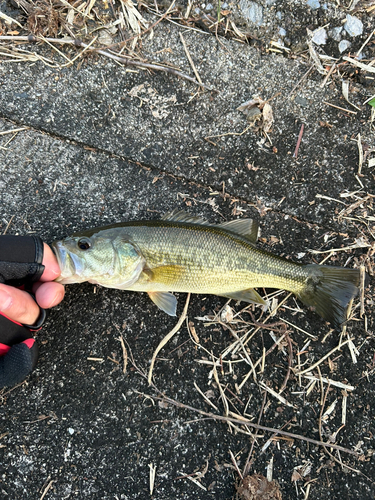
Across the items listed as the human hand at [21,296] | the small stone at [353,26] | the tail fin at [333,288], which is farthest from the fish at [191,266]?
the small stone at [353,26]

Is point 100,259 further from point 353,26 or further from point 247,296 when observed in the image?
point 353,26

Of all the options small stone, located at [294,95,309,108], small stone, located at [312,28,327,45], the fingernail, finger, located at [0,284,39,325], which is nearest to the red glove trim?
finger, located at [0,284,39,325]

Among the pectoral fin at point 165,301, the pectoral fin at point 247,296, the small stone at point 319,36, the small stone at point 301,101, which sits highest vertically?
the small stone at point 319,36

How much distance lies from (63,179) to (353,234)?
3.24 metres

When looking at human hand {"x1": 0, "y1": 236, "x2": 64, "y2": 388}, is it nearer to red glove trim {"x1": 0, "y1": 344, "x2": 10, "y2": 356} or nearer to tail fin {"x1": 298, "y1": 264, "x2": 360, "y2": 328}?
red glove trim {"x1": 0, "y1": 344, "x2": 10, "y2": 356}

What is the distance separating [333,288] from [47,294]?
2.73m

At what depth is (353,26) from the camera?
3.90m

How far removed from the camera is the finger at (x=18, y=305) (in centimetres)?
279

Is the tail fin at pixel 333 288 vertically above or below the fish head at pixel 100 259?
below

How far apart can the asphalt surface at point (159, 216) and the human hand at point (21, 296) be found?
37 cm

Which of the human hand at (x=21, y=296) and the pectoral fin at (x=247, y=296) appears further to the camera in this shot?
the pectoral fin at (x=247, y=296)

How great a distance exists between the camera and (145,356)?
3.33 m

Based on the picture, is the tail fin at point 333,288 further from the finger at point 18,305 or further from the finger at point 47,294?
the finger at point 18,305

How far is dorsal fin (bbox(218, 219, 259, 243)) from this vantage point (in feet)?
10.9
